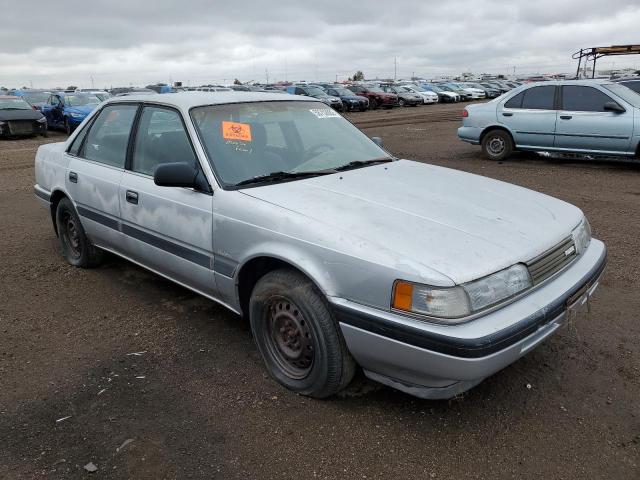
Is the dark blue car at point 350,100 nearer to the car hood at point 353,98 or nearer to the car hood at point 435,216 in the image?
the car hood at point 353,98

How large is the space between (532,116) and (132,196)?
832 cm

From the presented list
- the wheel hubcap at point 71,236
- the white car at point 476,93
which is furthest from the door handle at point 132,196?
the white car at point 476,93

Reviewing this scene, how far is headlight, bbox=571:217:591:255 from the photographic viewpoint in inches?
116

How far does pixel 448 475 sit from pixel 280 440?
2.60 feet

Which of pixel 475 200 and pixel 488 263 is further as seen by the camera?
pixel 475 200

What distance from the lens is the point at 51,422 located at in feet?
8.80

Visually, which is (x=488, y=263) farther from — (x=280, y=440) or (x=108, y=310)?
(x=108, y=310)

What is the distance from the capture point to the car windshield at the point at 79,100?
18109mm

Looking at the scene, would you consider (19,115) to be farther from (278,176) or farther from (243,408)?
(243,408)

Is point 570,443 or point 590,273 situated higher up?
point 590,273

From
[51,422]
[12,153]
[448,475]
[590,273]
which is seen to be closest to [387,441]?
[448,475]

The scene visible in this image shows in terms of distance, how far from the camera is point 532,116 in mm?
9805

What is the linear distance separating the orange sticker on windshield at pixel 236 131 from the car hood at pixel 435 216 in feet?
1.77

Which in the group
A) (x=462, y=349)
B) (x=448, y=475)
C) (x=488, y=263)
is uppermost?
(x=488, y=263)
